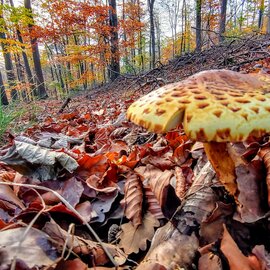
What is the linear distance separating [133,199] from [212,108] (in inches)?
29.3

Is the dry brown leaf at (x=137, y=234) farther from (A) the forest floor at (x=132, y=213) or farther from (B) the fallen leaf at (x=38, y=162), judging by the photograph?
(B) the fallen leaf at (x=38, y=162)

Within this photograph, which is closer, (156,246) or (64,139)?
(156,246)

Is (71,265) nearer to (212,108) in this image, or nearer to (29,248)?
(29,248)

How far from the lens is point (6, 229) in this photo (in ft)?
3.25

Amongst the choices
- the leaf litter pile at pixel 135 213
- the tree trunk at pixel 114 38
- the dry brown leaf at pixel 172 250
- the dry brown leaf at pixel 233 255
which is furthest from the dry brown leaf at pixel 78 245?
the tree trunk at pixel 114 38

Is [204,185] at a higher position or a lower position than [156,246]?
higher

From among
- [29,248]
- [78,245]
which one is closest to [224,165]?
[78,245]

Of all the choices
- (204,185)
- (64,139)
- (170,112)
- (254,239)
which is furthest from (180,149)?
(64,139)

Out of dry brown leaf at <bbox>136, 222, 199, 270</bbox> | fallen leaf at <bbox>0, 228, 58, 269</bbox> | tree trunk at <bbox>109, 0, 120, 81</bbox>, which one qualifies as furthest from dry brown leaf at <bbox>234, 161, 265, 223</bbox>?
tree trunk at <bbox>109, 0, 120, 81</bbox>

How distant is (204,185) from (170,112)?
534mm

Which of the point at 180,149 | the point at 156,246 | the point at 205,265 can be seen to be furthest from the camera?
the point at 180,149

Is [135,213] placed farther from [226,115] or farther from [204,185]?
[226,115]

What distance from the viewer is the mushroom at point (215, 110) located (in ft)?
2.56

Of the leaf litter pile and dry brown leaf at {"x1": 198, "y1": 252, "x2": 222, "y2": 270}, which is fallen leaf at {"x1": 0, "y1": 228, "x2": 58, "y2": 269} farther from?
dry brown leaf at {"x1": 198, "y1": 252, "x2": 222, "y2": 270}
